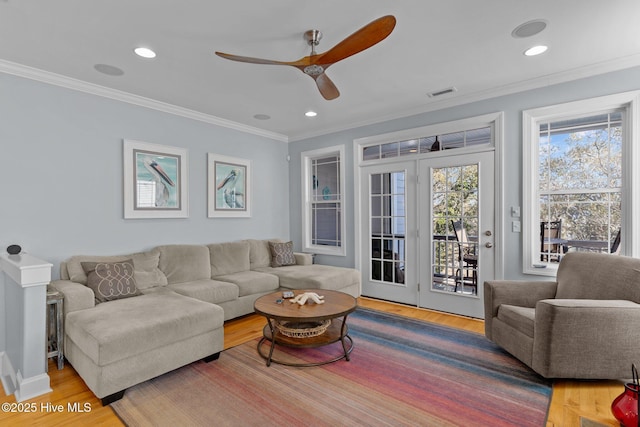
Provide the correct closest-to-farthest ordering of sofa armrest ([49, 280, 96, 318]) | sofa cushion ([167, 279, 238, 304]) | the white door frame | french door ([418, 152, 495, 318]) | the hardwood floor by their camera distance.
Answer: the hardwood floor
sofa armrest ([49, 280, 96, 318])
sofa cushion ([167, 279, 238, 304])
the white door frame
french door ([418, 152, 495, 318])

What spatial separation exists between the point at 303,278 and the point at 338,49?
2746 mm

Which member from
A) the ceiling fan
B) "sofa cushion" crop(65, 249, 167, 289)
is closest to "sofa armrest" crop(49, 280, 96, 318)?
"sofa cushion" crop(65, 249, 167, 289)

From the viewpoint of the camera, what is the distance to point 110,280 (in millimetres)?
3000

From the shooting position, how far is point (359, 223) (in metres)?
4.91

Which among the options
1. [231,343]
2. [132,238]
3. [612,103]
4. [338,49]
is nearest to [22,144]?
[132,238]

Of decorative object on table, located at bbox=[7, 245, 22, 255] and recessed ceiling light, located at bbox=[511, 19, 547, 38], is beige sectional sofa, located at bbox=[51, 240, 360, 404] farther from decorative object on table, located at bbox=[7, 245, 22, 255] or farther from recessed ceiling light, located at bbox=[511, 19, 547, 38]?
recessed ceiling light, located at bbox=[511, 19, 547, 38]

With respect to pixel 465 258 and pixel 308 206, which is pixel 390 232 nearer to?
pixel 465 258

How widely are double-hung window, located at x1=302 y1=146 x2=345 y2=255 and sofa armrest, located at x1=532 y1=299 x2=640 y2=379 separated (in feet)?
10.2

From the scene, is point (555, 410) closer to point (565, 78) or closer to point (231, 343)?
point (231, 343)

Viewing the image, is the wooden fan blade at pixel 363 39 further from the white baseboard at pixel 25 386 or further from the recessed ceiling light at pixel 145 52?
the white baseboard at pixel 25 386

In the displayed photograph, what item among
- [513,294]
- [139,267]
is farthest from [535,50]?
[139,267]

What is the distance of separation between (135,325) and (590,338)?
126 inches

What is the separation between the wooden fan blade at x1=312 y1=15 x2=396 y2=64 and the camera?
1.84m

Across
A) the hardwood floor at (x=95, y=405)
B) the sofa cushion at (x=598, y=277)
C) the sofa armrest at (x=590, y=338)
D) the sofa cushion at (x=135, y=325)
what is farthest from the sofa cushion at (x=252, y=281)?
the sofa cushion at (x=598, y=277)
